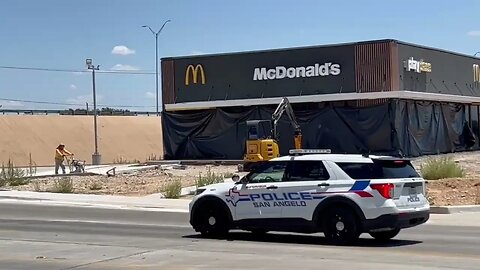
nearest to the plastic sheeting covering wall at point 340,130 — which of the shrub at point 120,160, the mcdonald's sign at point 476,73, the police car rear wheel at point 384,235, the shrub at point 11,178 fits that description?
the mcdonald's sign at point 476,73

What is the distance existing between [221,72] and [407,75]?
1066cm

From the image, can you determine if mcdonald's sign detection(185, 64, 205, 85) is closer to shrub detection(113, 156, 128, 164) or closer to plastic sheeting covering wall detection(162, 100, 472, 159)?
plastic sheeting covering wall detection(162, 100, 472, 159)

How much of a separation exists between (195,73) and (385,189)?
111 ft

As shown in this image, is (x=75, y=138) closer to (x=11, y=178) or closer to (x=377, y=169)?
(x=11, y=178)

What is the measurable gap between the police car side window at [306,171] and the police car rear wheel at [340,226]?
0.72 meters

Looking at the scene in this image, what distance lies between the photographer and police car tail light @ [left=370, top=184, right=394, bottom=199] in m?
14.9

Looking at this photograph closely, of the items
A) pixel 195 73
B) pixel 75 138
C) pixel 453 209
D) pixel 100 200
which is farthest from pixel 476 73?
pixel 75 138

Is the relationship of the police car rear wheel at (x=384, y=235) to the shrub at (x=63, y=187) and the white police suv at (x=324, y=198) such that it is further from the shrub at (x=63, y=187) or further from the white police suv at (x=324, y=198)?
the shrub at (x=63, y=187)

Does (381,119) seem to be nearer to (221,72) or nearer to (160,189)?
(221,72)

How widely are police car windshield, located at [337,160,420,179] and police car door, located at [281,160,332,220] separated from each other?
0.45 metres

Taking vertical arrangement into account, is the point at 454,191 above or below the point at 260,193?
below

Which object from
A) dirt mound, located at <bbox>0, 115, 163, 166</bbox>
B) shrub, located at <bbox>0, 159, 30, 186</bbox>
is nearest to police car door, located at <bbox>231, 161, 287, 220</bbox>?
shrub, located at <bbox>0, 159, 30, 186</bbox>

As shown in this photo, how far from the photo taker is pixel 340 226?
15281mm

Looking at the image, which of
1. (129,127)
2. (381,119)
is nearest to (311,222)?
(381,119)
